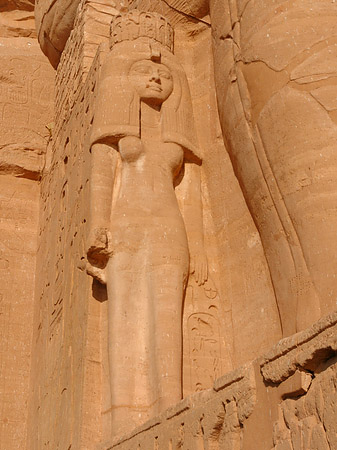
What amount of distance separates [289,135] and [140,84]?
60.1 inches

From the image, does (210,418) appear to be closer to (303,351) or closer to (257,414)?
(257,414)

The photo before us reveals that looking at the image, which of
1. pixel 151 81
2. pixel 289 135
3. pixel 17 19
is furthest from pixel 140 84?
pixel 17 19

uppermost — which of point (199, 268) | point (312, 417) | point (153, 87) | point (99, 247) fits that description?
point (153, 87)

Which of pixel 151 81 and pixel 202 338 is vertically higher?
pixel 151 81

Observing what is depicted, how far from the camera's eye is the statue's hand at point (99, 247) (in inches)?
217

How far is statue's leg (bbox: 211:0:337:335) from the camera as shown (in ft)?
15.1

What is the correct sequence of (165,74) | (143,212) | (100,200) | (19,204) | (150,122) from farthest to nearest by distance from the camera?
(19,204) → (165,74) → (150,122) → (100,200) → (143,212)

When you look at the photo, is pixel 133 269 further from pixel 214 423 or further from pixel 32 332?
pixel 32 332

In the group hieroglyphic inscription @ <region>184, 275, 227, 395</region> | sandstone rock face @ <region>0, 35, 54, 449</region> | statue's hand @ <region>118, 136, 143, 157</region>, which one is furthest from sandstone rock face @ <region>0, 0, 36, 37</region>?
hieroglyphic inscription @ <region>184, 275, 227, 395</region>

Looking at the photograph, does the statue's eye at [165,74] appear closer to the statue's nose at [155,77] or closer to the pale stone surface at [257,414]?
the statue's nose at [155,77]

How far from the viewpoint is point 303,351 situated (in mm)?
3367

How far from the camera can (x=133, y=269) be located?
5.44 metres

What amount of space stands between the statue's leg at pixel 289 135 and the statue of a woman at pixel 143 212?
0.51m

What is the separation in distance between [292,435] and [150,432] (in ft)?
3.98
